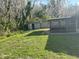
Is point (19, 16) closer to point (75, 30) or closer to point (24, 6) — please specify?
point (24, 6)

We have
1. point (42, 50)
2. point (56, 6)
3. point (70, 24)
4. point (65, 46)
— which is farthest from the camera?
point (56, 6)

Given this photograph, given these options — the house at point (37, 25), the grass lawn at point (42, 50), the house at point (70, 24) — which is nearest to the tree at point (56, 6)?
the house at point (37, 25)

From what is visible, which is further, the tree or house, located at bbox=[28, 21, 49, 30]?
the tree

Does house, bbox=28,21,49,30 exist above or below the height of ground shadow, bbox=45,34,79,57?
below

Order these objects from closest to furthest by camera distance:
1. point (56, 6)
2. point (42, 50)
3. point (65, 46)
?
1. point (42, 50)
2. point (65, 46)
3. point (56, 6)

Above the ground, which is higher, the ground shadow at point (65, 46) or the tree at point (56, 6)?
the tree at point (56, 6)

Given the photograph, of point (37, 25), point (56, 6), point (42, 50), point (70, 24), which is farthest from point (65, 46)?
point (56, 6)

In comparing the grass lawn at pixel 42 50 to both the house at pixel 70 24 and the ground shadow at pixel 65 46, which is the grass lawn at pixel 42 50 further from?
the house at pixel 70 24

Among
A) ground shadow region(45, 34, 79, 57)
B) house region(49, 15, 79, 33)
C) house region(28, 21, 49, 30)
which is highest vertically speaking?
house region(49, 15, 79, 33)

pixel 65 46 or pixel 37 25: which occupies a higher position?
pixel 65 46

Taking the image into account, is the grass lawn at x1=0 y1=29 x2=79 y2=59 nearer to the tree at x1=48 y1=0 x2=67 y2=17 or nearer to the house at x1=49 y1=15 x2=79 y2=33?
the house at x1=49 y1=15 x2=79 y2=33

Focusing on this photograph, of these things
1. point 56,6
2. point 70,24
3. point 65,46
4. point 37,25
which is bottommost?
point 37,25

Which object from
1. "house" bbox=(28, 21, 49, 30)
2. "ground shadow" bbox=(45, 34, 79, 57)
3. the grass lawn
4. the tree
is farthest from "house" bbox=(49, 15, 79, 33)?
the tree

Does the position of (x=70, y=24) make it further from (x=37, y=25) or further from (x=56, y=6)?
(x=56, y=6)
